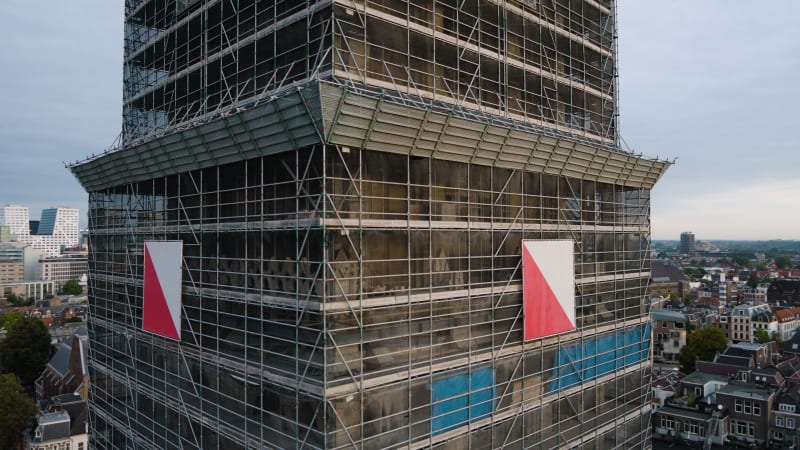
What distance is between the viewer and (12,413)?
5325 centimetres

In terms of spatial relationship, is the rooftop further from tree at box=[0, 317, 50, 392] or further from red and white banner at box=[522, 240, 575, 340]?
tree at box=[0, 317, 50, 392]

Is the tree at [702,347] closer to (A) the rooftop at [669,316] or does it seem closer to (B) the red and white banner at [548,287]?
(A) the rooftop at [669,316]

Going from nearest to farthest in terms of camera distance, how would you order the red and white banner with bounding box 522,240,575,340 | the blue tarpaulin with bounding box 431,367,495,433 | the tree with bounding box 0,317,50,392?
the blue tarpaulin with bounding box 431,367,495,433, the red and white banner with bounding box 522,240,575,340, the tree with bounding box 0,317,50,392

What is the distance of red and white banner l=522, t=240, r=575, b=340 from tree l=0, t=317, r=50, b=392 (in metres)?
82.8

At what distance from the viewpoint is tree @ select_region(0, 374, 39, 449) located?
5297 centimetres

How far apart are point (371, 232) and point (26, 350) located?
82.6 metres

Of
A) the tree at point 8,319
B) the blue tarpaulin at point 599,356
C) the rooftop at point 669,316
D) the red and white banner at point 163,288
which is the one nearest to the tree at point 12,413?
the red and white banner at point 163,288

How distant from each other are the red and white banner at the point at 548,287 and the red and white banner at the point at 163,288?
14080mm

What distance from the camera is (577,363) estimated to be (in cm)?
2348

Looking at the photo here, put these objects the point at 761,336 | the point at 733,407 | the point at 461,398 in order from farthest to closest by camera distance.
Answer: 1. the point at 761,336
2. the point at 733,407
3. the point at 461,398

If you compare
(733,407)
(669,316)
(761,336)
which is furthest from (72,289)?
(761,336)

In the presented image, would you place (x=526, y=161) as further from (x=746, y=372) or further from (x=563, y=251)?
(x=746, y=372)

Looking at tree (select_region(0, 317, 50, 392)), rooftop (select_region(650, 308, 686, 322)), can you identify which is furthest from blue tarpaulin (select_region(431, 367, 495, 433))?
tree (select_region(0, 317, 50, 392))

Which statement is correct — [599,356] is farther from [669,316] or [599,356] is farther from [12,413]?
[669,316]
